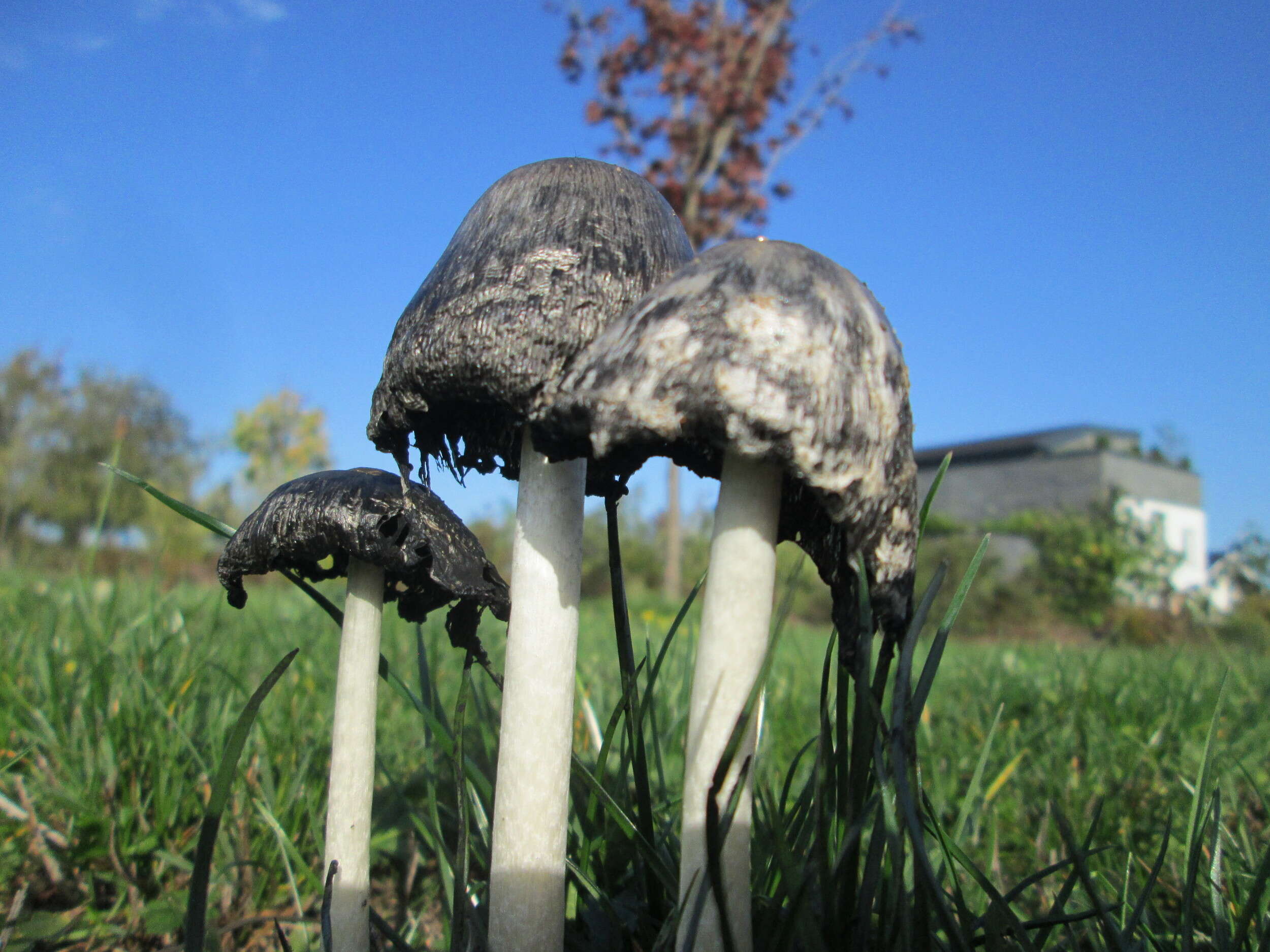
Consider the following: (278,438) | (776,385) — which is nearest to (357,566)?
(776,385)

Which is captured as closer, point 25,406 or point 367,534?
point 367,534

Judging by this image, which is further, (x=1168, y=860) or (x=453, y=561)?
(x=1168, y=860)

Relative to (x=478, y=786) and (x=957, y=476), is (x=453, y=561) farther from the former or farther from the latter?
(x=957, y=476)

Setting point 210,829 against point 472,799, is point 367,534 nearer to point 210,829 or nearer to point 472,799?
point 210,829

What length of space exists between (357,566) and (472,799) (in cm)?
61

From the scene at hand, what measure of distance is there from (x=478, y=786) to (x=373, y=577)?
484 mm

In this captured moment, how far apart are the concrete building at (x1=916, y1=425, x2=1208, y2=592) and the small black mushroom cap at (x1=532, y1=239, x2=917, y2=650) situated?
35.7 metres

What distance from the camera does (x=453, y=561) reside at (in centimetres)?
137

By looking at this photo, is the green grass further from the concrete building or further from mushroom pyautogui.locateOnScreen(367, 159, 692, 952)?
the concrete building

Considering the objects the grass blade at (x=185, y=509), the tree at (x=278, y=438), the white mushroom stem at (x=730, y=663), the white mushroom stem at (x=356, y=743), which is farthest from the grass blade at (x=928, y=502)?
the tree at (x=278, y=438)

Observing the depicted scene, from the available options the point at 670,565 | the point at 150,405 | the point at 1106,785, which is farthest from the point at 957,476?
the point at 1106,785

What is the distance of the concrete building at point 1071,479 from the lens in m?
33.9

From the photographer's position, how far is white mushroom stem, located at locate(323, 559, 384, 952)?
137 centimetres

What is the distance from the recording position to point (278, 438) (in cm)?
3378
